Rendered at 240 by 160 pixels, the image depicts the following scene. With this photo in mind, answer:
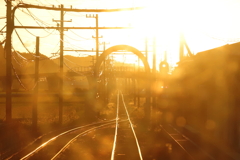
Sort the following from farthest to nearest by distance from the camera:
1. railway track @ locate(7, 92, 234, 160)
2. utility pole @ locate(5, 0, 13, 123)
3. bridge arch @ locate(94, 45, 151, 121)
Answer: bridge arch @ locate(94, 45, 151, 121)
utility pole @ locate(5, 0, 13, 123)
railway track @ locate(7, 92, 234, 160)

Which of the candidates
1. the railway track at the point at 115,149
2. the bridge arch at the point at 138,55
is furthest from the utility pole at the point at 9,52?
the bridge arch at the point at 138,55

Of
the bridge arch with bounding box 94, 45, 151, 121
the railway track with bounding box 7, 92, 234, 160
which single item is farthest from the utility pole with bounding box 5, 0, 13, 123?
the bridge arch with bounding box 94, 45, 151, 121

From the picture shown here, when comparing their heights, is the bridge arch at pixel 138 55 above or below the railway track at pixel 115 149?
above

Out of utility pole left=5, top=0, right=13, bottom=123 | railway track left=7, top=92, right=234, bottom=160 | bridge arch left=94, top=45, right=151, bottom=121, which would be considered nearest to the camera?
railway track left=7, top=92, right=234, bottom=160

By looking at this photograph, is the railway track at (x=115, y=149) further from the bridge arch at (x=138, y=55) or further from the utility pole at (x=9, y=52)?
the bridge arch at (x=138, y=55)

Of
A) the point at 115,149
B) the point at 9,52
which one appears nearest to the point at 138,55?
the point at 9,52

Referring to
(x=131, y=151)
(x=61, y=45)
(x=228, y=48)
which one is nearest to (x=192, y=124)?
(x=228, y=48)

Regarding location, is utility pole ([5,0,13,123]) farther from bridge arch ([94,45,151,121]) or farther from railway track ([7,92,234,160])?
bridge arch ([94,45,151,121])

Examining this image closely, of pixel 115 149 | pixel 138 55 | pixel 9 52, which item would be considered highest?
pixel 138 55

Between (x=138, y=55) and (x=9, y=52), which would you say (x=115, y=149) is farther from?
(x=138, y=55)

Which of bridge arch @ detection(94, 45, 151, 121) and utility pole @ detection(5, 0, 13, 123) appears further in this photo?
bridge arch @ detection(94, 45, 151, 121)

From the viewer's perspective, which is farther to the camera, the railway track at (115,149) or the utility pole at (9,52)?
the utility pole at (9,52)

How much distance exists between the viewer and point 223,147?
1611 cm

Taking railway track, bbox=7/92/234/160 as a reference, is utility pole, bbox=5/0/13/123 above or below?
above
